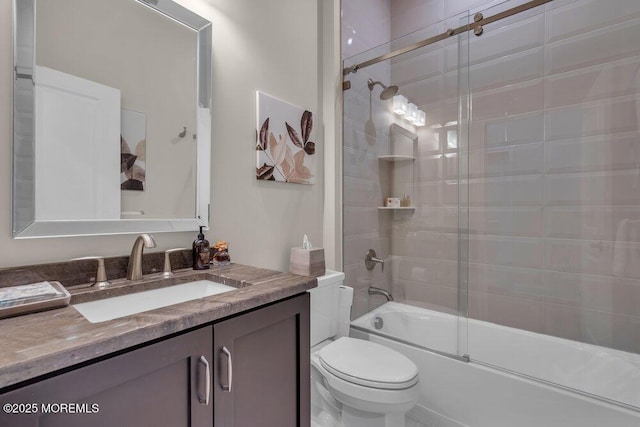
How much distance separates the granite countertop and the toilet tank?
0.69 metres

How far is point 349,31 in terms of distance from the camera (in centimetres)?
231

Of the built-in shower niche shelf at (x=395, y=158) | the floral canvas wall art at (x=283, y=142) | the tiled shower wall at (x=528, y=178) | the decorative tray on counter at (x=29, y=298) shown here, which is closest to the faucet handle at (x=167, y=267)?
the decorative tray on counter at (x=29, y=298)

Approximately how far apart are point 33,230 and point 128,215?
0.27 metres

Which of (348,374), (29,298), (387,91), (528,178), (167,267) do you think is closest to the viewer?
(29,298)

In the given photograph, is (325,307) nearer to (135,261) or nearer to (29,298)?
(135,261)

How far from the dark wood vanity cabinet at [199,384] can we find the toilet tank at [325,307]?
60 cm

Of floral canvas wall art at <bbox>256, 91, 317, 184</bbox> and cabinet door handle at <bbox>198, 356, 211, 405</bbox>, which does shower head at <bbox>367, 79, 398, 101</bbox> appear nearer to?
floral canvas wall art at <bbox>256, 91, 317, 184</bbox>

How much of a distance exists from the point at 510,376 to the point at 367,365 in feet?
2.52

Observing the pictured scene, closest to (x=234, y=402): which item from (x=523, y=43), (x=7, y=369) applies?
(x=7, y=369)

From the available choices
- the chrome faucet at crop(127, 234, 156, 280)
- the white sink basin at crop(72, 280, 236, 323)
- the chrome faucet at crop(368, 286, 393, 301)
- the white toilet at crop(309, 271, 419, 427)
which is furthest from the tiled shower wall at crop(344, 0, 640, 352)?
the chrome faucet at crop(127, 234, 156, 280)

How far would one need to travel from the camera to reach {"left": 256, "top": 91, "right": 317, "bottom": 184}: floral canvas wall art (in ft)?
5.42

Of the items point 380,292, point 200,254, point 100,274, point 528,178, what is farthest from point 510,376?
point 100,274

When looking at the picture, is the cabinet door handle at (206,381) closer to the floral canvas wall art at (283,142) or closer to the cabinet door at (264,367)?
the cabinet door at (264,367)

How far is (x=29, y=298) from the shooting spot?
0.75 meters
